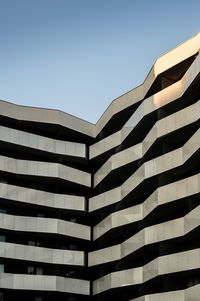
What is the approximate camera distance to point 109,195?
201ft

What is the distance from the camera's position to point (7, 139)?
2421 inches

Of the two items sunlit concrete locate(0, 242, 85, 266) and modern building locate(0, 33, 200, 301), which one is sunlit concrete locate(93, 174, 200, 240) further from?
sunlit concrete locate(0, 242, 85, 266)

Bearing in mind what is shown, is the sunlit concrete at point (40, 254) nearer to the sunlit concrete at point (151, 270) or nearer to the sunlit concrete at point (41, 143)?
the sunlit concrete at point (151, 270)

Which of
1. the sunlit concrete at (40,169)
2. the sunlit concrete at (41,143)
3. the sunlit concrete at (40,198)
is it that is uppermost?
the sunlit concrete at (41,143)

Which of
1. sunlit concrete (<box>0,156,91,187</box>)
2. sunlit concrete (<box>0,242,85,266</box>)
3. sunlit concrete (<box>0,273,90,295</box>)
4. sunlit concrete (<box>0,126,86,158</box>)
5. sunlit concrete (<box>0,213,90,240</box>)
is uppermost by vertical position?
sunlit concrete (<box>0,126,86,158</box>)

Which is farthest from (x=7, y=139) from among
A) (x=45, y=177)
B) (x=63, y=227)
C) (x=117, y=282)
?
(x=117, y=282)

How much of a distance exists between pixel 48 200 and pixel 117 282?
1103cm

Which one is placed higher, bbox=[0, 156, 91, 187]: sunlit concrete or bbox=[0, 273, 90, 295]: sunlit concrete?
bbox=[0, 156, 91, 187]: sunlit concrete

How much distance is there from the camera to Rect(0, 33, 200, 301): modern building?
49.9 m

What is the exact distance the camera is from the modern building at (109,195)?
49938mm

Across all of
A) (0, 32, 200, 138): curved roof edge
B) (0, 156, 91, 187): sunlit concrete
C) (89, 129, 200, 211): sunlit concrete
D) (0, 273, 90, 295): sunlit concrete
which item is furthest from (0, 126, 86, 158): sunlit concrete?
(0, 273, 90, 295): sunlit concrete

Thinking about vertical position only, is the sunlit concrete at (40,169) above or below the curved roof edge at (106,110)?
below

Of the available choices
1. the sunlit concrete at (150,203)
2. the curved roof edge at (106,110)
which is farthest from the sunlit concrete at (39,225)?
the curved roof edge at (106,110)

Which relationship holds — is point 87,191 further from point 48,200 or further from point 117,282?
point 117,282
